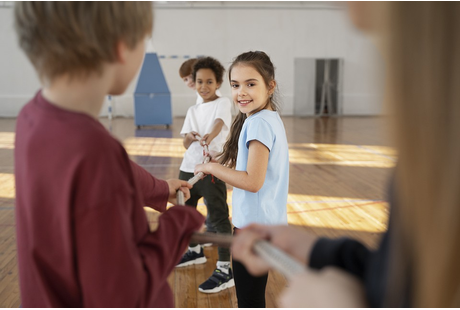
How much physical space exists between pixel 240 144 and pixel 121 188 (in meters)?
1.04

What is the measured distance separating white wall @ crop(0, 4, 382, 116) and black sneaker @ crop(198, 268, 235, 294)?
993 cm

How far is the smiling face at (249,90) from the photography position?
1.73 m

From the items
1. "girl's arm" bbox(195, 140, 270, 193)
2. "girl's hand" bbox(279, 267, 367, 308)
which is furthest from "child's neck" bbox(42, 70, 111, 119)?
"girl's arm" bbox(195, 140, 270, 193)

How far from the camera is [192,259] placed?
271 cm

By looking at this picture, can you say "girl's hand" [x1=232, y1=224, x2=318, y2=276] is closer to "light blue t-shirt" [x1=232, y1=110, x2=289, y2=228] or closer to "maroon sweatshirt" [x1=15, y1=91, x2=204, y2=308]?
"maroon sweatshirt" [x1=15, y1=91, x2=204, y2=308]

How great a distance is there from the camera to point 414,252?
47 centimetres

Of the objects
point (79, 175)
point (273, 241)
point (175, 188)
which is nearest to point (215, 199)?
point (175, 188)

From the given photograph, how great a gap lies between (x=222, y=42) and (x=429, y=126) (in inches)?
494

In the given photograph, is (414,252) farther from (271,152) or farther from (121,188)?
(271,152)

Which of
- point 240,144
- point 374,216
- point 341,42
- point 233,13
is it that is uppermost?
point 233,13

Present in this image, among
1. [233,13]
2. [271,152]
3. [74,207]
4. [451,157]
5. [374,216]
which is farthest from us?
[233,13]

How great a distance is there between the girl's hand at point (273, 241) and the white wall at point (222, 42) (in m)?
11.4

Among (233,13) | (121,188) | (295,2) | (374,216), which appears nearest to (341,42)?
(295,2)

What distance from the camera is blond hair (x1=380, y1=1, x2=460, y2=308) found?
42cm
